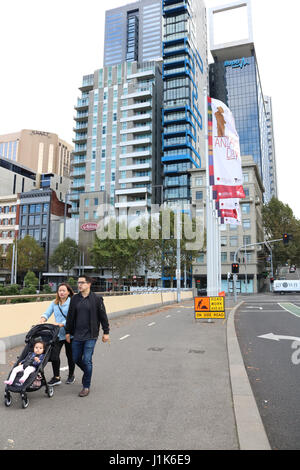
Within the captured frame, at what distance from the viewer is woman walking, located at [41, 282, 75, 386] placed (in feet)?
17.7

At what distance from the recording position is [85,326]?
5094mm

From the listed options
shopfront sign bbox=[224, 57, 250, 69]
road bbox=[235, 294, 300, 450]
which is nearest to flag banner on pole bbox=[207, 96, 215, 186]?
road bbox=[235, 294, 300, 450]

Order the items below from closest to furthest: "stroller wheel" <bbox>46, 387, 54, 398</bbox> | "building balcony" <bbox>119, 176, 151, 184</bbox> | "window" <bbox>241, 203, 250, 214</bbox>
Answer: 1. "stroller wheel" <bbox>46, 387, 54, 398</bbox>
2. "window" <bbox>241, 203, 250, 214</bbox>
3. "building balcony" <bbox>119, 176, 151, 184</bbox>

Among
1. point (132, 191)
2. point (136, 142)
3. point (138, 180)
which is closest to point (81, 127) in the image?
point (136, 142)

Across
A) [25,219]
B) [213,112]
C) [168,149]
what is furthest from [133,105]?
[213,112]

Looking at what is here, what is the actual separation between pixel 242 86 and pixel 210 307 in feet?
365

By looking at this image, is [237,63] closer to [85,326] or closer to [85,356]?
[85,326]

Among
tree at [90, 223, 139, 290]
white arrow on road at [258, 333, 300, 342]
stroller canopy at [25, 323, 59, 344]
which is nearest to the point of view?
stroller canopy at [25, 323, 59, 344]

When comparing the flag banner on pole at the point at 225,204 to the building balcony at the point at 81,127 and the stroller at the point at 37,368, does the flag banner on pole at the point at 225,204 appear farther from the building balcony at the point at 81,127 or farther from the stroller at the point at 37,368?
the building balcony at the point at 81,127

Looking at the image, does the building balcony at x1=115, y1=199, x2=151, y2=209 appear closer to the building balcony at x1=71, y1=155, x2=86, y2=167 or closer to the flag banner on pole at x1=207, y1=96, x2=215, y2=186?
the building balcony at x1=71, y1=155, x2=86, y2=167

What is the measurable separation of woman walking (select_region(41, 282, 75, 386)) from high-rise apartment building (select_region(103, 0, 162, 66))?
125 m

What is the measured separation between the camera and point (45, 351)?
5.01 meters

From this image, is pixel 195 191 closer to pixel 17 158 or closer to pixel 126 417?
pixel 126 417

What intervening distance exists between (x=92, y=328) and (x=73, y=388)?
1.10m
